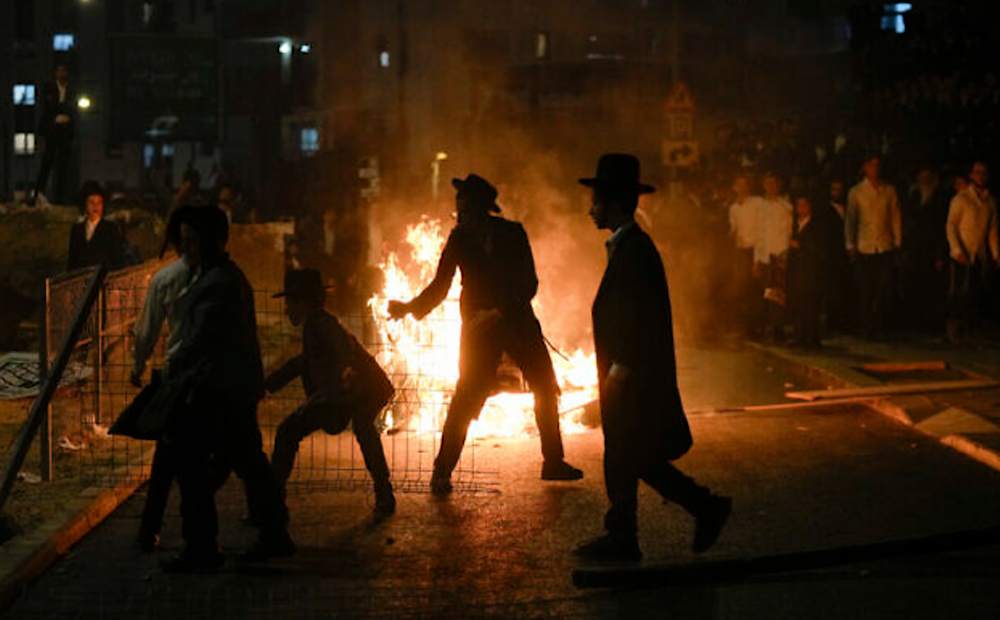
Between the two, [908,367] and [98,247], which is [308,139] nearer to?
[98,247]

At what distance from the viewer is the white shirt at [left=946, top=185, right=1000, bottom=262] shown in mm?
16516

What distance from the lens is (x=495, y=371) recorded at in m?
9.17

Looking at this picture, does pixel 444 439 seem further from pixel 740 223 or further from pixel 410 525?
pixel 740 223

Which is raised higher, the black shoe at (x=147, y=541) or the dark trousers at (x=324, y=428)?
the dark trousers at (x=324, y=428)

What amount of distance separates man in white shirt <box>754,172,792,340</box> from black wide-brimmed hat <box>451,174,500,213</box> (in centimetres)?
832

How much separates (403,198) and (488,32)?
10.8 m

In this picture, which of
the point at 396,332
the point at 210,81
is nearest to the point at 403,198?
the point at 210,81

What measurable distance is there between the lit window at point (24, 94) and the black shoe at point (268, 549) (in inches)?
2331

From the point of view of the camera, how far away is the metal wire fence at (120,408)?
372 inches

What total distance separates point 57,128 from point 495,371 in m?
14.8

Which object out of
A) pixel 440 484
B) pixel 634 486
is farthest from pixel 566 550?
pixel 440 484

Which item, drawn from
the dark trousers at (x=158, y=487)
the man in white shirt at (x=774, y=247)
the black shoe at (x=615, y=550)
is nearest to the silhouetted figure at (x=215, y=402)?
the dark trousers at (x=158, y=487)

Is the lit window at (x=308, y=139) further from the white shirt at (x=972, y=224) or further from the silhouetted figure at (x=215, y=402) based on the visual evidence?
the silhouetted figure at (x=215, y=402)

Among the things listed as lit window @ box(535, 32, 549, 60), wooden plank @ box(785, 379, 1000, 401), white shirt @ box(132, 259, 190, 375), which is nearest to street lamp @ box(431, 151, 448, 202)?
lit window @ box(535, 32, 549, 60)
